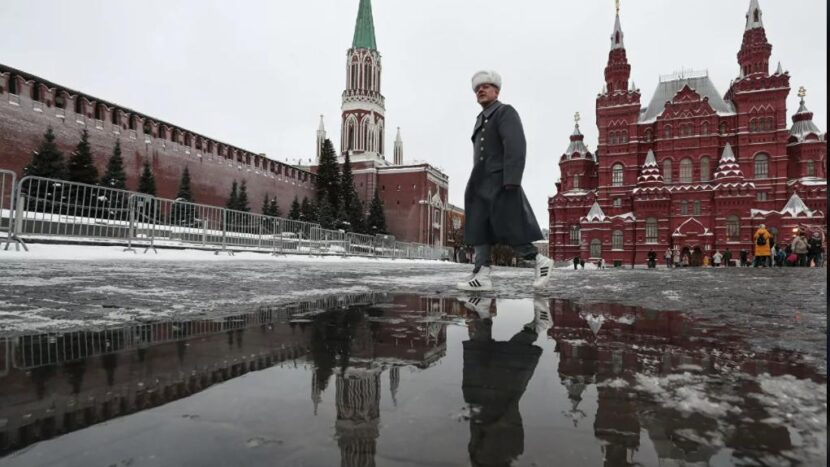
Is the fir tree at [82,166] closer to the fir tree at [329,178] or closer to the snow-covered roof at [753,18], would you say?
the fir tree at [329,178]

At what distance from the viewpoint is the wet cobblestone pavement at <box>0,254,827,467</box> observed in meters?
0.67

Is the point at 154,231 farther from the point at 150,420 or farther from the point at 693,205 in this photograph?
the point at 693,205

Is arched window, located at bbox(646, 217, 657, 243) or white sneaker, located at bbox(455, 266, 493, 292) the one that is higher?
arched window, located at bbox(646, 217, 657, 243)

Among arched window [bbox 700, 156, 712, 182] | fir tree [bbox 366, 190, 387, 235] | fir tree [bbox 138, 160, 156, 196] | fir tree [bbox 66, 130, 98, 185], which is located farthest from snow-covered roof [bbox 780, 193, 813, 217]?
fir tree [bbox 66, 130, 98, 185]

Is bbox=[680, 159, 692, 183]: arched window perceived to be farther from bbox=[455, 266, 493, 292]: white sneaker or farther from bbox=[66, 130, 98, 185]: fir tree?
bbox=[66, 130, 98, 185]: fir tree

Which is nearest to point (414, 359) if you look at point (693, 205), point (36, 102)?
point (36, 102)

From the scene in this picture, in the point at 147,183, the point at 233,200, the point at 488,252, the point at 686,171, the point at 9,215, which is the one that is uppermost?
the point at 686,171

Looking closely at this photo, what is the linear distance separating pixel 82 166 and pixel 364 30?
143ft

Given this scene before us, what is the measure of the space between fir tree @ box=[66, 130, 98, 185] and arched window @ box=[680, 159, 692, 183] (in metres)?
42.2

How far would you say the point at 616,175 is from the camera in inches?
1529

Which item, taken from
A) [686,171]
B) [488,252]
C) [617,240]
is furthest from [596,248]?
[488,252]

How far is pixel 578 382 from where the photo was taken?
104 cm

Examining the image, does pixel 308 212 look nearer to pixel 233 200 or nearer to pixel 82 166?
pixel 233 200

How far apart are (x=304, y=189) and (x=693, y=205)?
37.8 m
